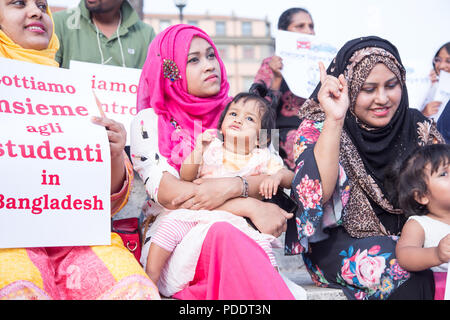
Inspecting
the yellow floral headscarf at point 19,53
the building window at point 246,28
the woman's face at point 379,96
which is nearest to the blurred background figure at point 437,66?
the woman's face at point 379,96

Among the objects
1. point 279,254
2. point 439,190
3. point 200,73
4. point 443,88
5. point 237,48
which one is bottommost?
point 279,254

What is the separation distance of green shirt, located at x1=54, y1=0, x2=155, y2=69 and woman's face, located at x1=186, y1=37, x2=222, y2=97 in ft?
4.75

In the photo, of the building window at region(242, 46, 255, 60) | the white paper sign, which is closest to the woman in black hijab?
the white paper sign

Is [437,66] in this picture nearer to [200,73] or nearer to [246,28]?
[200,73]

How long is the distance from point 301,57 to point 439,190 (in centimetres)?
247

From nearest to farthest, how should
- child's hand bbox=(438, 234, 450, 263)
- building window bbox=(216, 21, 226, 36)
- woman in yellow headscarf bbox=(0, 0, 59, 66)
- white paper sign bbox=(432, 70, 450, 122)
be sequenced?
child's hand bbox=(438, 234, 450, 263)
woman in yellow headscarf bbox=(0, 0, 59, 66)
white paper sign bbox=(432, 70, 450, 122)
building window bbox=(216, 21, 226, 36)

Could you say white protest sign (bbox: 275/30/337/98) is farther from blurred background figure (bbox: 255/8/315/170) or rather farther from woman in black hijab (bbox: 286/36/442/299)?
woman in black hijab (bbox: 286/36/442/299)

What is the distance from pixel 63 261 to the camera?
2.22m

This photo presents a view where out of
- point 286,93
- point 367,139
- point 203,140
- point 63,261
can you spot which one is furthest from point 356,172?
point 286,93

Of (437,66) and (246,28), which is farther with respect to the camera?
(246,28)

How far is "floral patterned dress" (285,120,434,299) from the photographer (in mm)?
2387

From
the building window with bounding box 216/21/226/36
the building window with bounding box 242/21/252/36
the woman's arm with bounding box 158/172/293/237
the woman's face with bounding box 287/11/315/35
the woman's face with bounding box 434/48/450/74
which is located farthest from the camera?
the building window with bounding box 242/21/252/36
